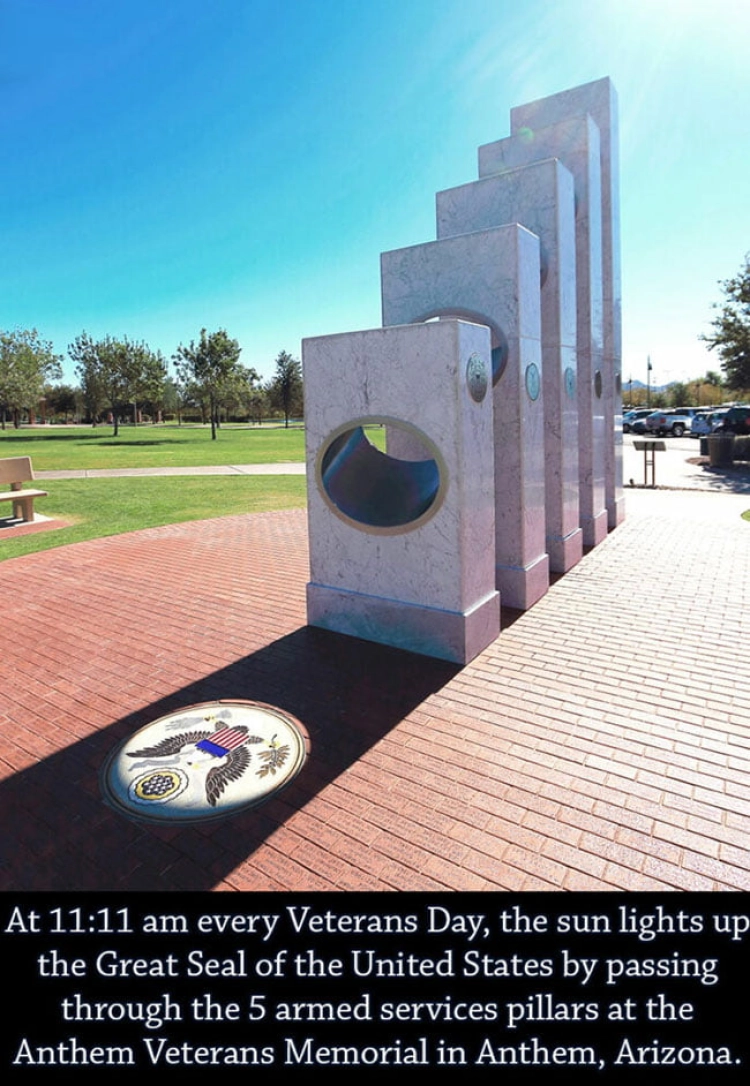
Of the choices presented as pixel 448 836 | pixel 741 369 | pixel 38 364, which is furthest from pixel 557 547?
pixel 38 364

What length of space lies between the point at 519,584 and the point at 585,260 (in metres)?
5.67

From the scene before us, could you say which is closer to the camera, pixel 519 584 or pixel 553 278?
pixel 519 584

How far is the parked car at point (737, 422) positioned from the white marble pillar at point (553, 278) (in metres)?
24.6

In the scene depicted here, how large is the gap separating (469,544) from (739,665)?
256 centimetres

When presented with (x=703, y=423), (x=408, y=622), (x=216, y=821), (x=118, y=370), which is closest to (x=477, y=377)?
(x=408, y=622)

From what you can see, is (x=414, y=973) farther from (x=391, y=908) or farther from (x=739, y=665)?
(x=739, y=665)

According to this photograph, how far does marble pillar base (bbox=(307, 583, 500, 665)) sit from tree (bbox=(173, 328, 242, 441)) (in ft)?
146

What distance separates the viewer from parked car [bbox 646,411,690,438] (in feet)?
132

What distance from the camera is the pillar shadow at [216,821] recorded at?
3213 millimetres

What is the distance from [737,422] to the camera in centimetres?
2925

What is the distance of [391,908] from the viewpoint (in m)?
2.92

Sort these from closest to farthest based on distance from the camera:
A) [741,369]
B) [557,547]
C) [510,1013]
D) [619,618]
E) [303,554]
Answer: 1. [510,1013]
2. [619,618]
3. [557,547]
4. [303,554]
5. [741,369]

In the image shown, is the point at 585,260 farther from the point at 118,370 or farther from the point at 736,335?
the point at 118,370

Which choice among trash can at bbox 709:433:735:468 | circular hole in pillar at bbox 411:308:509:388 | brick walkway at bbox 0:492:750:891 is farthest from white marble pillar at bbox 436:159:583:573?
trash can at bbox 709:433:735:468
